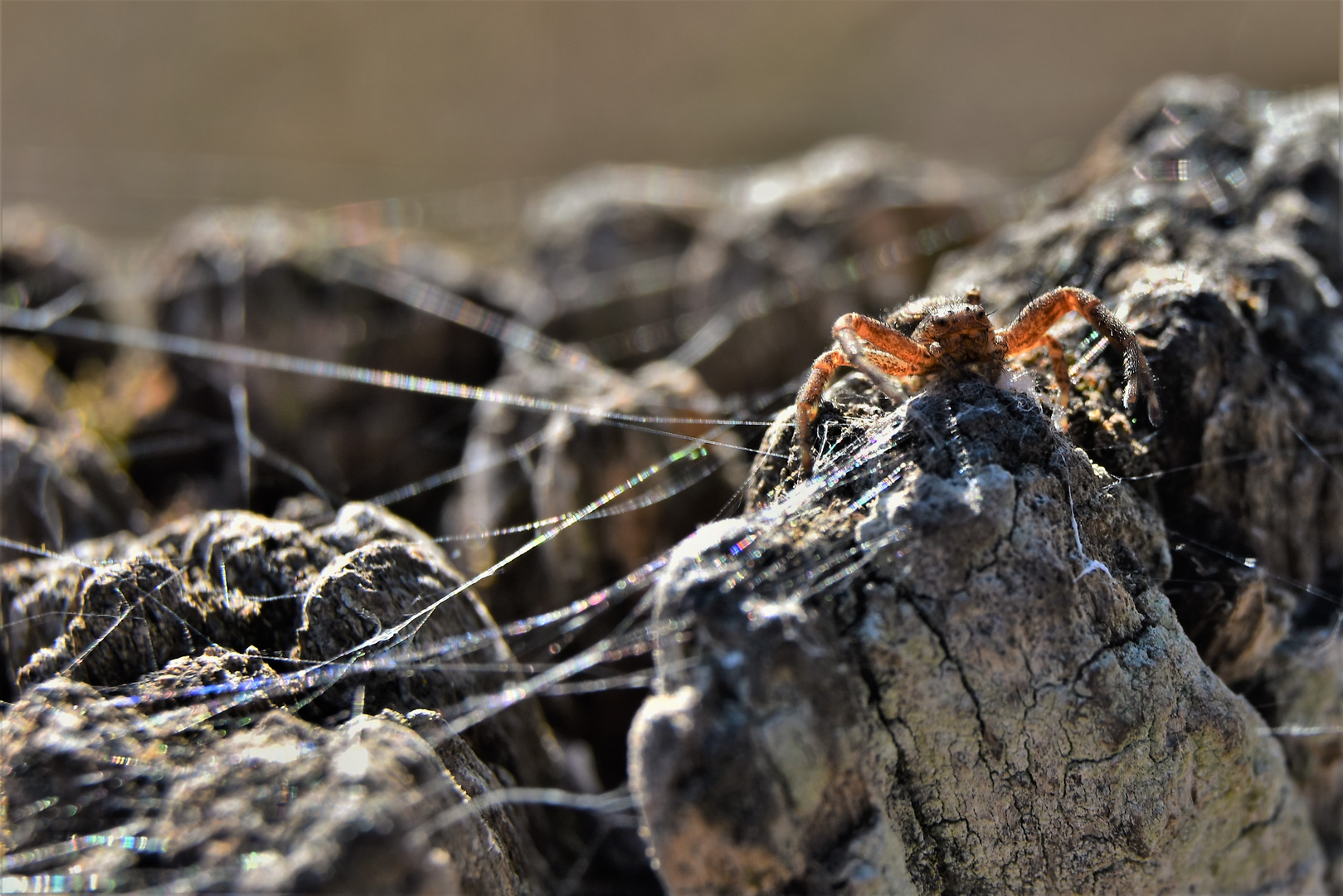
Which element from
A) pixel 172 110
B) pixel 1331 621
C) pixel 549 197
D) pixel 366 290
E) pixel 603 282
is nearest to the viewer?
pixel 1331 621

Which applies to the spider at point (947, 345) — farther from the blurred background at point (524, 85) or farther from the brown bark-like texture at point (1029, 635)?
the blurred background at point (524, 85)

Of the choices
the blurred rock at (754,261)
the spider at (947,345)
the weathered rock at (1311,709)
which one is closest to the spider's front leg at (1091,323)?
the spider at (947,345)

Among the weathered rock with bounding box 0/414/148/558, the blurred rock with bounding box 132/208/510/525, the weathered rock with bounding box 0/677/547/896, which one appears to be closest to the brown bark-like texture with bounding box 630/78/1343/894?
the weathered rock with bounding box 0/677/547/896

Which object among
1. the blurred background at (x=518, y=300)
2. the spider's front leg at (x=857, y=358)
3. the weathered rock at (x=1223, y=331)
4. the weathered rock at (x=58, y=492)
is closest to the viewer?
the spider's front leg at (x=857, y=358)

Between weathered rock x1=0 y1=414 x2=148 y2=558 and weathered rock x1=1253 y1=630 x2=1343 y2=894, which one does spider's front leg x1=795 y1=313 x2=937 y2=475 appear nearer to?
weathered rock x1=1253 y1=630 x2=1343 y2=894

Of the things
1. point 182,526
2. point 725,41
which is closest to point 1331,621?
point 182,526

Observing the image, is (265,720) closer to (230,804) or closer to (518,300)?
(230,804)

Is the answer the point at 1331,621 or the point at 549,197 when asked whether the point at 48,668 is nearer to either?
the point at 1331,621
